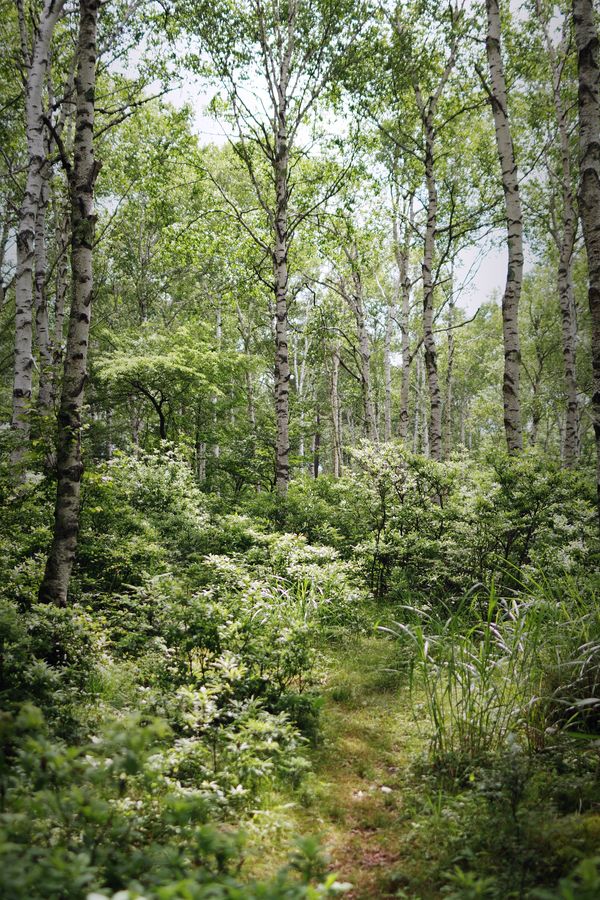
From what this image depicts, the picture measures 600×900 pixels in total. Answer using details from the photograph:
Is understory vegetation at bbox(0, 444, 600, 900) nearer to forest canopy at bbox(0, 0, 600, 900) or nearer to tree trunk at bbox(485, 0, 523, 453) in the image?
forest canopy at bbox(0, 0, 600, 900)

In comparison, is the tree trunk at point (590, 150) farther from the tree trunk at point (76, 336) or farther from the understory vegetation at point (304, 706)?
the tree trunk at point (76, 336)

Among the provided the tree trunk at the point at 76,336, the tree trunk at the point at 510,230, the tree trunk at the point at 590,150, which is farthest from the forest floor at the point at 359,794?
the tree trunk at the point at 510,230

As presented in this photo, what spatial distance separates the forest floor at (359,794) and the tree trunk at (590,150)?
8.79ft

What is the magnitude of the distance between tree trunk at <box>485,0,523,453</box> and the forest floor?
5230 mm

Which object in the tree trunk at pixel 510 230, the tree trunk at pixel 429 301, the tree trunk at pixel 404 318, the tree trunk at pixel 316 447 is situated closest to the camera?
the tree trunk at pixel 510 230

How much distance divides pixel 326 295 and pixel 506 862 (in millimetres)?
22466

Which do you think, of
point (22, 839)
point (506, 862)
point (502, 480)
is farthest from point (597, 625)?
point (22, 839)

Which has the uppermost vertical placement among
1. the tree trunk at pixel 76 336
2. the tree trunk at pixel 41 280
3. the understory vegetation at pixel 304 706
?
the tree trunk at pixel 41 280

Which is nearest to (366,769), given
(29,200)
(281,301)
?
(281,301)

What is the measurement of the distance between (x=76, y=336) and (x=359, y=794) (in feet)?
15.1

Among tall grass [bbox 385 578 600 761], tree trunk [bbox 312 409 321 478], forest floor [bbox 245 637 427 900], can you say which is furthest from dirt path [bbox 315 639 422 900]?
tree trunk [bbox 312 409 321 478]

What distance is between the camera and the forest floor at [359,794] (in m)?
2.57

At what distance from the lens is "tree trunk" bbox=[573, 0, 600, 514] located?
373 centimetres

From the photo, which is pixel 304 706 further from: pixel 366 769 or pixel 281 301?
pixel 281 301
